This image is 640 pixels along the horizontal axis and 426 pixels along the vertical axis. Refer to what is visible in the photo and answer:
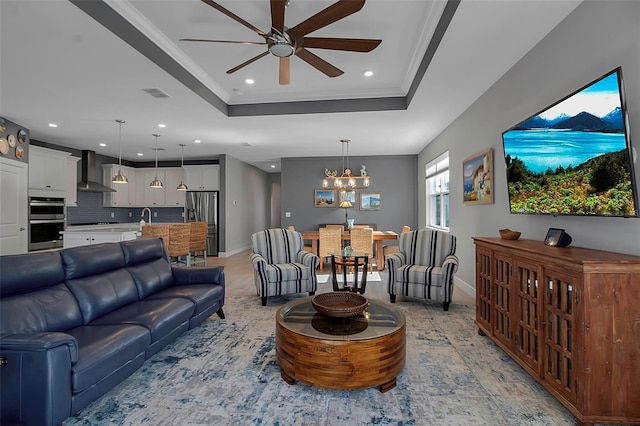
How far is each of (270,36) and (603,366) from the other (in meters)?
2.85

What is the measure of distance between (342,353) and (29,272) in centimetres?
207

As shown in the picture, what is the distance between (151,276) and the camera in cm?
305

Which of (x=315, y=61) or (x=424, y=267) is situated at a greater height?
(x=315, y=61)

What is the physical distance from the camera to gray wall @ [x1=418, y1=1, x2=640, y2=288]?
6.11ft

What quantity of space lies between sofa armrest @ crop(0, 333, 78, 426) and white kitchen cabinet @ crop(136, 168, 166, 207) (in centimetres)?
764

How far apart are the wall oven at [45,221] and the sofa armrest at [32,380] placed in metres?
5.32

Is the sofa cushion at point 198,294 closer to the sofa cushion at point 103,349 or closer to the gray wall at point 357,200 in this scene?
the sofa cushion at point 103,349

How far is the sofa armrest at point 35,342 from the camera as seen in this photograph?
60.6 inches

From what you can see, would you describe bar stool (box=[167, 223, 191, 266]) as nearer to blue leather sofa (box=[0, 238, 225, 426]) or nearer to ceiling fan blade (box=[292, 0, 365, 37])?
blue leather sofa (box=[0, 238, 225, 426])

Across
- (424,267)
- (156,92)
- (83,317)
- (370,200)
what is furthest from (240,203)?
(83,317)

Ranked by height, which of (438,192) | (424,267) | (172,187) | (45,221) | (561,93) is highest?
(561,93)

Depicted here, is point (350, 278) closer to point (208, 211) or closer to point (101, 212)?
point (208, 211)

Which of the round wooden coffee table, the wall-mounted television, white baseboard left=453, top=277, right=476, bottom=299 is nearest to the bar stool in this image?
the round wooden coffee table

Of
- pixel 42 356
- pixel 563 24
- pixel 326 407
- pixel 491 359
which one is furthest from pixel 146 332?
pixel 563 24
